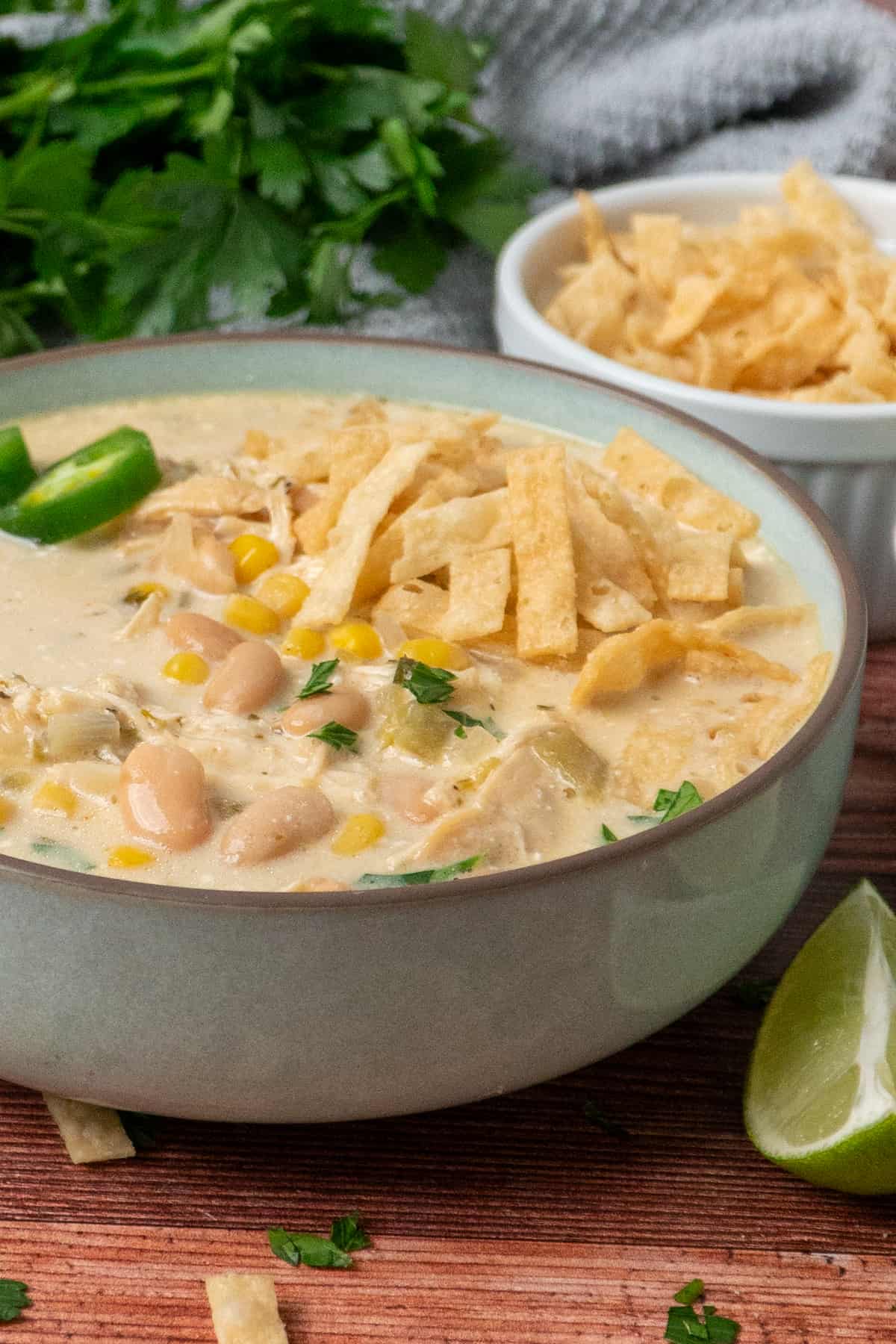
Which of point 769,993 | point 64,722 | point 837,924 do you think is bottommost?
point 769,993

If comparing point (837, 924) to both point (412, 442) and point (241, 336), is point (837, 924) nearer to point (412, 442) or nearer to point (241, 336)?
point (412, 442)

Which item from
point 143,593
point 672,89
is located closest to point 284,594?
point 143,593

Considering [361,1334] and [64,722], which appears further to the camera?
[64,722]

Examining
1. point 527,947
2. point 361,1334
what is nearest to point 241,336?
point 527,947

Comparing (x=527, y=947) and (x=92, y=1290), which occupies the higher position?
(x=527, y=947)

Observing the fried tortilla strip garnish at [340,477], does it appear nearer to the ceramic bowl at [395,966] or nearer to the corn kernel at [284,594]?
the corn kernel at [284,594]

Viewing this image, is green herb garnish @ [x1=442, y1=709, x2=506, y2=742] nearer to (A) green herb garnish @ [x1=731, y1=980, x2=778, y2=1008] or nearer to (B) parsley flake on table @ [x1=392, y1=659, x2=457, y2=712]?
(B) parsley flake on table @ [x1=392, y1=659, x2=457, y2=712]

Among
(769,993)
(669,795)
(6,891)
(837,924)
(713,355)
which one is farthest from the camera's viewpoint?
(713,355)

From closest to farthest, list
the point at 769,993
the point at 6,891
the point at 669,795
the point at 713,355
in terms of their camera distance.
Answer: the point at 6,891 → the point at 669,795 → the point at 769,993 → the point at 713,355
